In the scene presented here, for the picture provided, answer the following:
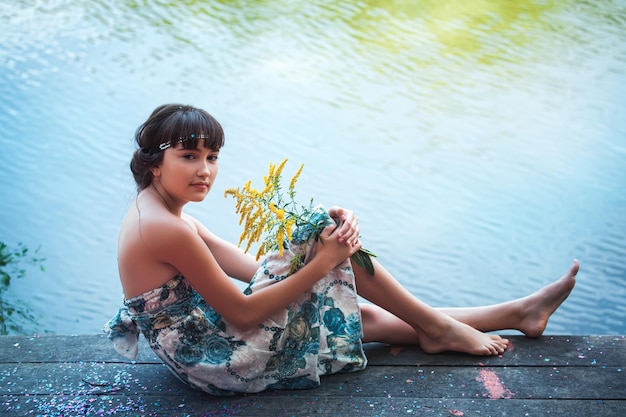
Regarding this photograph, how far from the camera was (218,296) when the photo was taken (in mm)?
1979

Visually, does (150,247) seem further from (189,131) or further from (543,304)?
(543,304)

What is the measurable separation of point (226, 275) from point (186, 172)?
1.02 ft

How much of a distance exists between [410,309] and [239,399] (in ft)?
1.97

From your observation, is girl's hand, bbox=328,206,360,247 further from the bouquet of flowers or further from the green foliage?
the green foliage

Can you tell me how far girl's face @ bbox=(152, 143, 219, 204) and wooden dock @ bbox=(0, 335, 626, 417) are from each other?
622 millimetres

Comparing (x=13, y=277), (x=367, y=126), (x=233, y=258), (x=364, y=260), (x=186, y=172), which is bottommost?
(x=13, y=277)

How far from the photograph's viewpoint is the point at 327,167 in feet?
16.9

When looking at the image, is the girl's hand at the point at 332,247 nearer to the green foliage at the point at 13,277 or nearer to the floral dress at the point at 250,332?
the floral dress at the point at 250,332

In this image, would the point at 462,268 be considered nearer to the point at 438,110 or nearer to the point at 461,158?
the point at 461,158

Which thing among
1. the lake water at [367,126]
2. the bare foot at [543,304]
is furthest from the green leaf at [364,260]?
the lake water at [367,126]

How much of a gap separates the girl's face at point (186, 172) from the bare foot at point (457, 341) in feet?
2.89

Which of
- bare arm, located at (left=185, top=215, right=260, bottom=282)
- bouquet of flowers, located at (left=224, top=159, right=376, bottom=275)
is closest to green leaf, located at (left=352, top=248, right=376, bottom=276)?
bouquet of flowers, located at (left=224, top=159, right=376, bottom=275)

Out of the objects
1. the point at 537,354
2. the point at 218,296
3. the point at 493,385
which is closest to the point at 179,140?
the point at 218,296

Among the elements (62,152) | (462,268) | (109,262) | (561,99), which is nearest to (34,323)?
(109,262)
